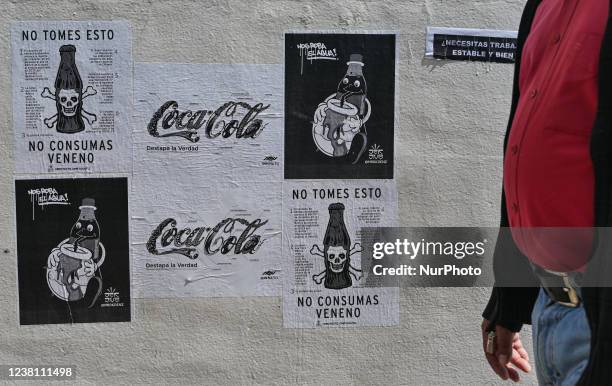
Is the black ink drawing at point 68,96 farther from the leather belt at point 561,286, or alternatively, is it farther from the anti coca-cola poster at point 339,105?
the leather belt at point 561,286

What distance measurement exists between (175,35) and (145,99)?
325 millimetres

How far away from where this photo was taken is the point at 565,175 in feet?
5.06

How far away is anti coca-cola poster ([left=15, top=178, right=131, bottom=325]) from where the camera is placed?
3193 mm

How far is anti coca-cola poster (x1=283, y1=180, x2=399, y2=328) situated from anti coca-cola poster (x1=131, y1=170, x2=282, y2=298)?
9 centimetres

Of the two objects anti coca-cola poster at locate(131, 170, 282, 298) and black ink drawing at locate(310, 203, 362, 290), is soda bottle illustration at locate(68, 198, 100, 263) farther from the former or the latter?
black ink drawing at locate(310, 203, 362, 290)

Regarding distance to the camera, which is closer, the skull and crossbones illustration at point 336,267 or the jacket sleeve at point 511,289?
the jacket sleeve at point 511,289

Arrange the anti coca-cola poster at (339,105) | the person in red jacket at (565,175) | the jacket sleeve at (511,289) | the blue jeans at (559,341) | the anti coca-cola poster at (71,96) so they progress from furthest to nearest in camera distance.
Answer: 1. the anti coca-cola poster at (339,105)
2. the anti coca-cola poster at (71,96)
3. the jacket sleeve at (511,289)
4. the blue jeans at (559,341)
5. the person in red jacket at (565,175)

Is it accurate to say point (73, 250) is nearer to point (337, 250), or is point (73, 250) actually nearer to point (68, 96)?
point (68, 96)

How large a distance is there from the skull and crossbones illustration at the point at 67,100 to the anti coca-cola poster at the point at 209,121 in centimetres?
24

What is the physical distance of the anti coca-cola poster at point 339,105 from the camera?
10.6 feet

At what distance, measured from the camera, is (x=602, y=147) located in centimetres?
137

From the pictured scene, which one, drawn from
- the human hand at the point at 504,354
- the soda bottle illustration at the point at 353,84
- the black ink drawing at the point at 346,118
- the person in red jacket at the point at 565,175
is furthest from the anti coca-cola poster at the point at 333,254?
the person in red jacket at the point at 565,175

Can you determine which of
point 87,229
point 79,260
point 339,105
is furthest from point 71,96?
point 339,105

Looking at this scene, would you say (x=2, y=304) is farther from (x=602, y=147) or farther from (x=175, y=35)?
(x=602, y=147)
